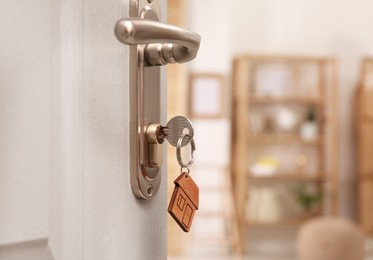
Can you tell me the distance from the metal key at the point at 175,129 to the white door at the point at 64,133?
40mm

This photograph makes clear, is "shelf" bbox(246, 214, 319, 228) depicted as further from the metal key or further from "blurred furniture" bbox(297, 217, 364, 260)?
the metal key

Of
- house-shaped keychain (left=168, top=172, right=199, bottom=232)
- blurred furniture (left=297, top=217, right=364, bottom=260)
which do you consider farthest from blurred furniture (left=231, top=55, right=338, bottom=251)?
house-shaped keychain (left=168, top=172, right=199, bottom=232)

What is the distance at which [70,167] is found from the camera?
52 centimetres

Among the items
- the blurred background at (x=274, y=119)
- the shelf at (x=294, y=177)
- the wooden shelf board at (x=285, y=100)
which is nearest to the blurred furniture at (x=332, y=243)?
the blurred background at (x=274, y=119)

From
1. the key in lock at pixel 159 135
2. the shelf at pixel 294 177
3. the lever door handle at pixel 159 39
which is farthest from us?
the shelf at pixel 294 177

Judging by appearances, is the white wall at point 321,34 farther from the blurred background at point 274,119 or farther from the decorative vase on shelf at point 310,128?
the decorative vase on shelf at point 310,128

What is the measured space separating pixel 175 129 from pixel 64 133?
121 millimetres

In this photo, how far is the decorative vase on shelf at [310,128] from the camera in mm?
5371

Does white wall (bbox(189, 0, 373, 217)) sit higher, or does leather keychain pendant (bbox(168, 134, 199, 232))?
white wall (bbox(189, 0, 373, 217))

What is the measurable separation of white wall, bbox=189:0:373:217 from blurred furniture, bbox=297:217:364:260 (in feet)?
4.56

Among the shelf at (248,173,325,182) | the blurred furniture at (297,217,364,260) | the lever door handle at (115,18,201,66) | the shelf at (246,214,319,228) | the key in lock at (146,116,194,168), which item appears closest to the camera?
the lever door handle at (115,18,201,66)

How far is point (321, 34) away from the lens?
18.7ft

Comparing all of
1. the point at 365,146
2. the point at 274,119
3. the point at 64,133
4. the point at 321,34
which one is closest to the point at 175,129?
the point at 64,133

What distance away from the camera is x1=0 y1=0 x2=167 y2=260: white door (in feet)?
1.55
